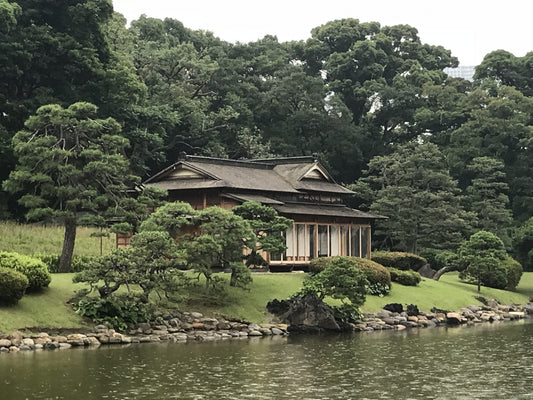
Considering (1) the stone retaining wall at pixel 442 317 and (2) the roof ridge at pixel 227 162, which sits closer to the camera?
(1) the stone retaining wall at pixel 442 317

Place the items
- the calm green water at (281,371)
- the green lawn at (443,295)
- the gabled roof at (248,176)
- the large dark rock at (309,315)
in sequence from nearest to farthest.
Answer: the calm green water at (281,371) → the large dark rock at (309,315) → the green lawn at (443,295) → the gabled roof at (248,176)

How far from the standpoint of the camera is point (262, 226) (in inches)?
1532

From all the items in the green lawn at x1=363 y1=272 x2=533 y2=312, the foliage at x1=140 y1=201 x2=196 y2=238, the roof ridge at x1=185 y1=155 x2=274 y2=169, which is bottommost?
the green lawn at x1=363 y1=272 x2=533 y2=312

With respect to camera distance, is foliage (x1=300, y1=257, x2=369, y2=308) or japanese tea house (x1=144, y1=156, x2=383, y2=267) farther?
japanese tea house (x1=144, y1=156, x2=383, y2=267)

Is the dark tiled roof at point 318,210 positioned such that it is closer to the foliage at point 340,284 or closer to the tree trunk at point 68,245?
Answer: the foliage at point 340,284

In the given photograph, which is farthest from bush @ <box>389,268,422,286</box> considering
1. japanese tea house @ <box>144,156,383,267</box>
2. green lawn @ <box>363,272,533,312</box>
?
japanese tea house @ <box>144,156,383,267</box>

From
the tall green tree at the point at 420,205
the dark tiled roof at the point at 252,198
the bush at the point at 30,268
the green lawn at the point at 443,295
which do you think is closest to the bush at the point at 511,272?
the green lawn at the point at 443,295

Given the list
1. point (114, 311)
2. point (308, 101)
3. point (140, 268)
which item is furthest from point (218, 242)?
point (308, 101)

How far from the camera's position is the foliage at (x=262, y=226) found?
38594mm

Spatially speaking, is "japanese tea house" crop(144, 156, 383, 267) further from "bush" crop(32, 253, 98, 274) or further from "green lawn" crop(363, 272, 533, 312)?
"bush" crop(32, 253, 98, 274)

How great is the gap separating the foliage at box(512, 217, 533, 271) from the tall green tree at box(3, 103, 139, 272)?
35.6 meters

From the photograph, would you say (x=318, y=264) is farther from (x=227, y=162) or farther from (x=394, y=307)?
(x=227, y=162)

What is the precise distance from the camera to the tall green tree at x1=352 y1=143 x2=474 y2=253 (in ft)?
197

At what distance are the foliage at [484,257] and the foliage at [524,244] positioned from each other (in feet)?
35.9
